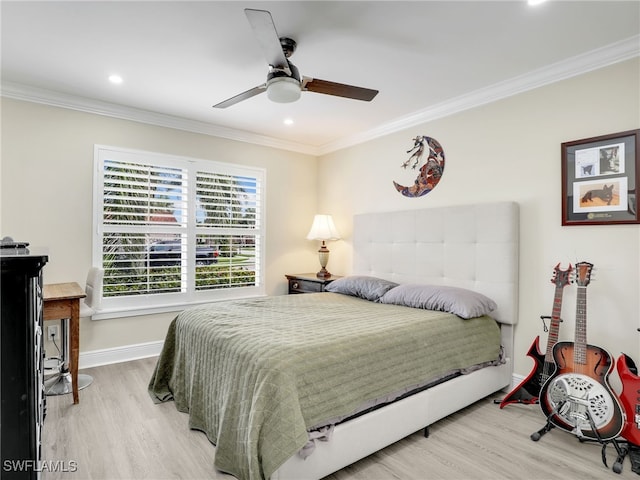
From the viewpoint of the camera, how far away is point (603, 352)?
224 cm

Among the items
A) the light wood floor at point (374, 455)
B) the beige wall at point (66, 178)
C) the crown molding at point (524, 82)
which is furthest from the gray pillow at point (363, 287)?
the beige wall at point (66, 178)

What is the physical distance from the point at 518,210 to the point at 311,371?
2.21m

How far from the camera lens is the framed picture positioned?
7.79 feet

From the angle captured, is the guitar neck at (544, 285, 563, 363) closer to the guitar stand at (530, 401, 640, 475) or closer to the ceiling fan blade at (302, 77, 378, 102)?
the guitar stand at (530, 401, 640, 475)

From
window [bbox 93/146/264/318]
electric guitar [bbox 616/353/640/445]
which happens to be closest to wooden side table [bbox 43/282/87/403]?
window [bbox 93/146/264/318]

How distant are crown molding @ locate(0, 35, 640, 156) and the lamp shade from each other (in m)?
0.98

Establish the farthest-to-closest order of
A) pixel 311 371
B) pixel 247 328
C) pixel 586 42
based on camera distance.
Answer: pixel 586 42 → pixel 247 328 → pixel 311 371

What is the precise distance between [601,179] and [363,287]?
203 cm

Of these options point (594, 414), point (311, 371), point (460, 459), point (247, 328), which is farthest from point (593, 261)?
point (247, 328)

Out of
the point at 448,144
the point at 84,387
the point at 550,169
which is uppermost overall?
the point at 448,144

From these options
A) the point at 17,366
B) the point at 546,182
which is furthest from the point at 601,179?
the point at 17,366

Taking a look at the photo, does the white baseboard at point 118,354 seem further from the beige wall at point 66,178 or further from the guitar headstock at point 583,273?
the guitar headstock at point 583,273

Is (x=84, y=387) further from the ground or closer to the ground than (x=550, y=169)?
closer to the ground

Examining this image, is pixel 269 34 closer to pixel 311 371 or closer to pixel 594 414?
pixel 311 371
